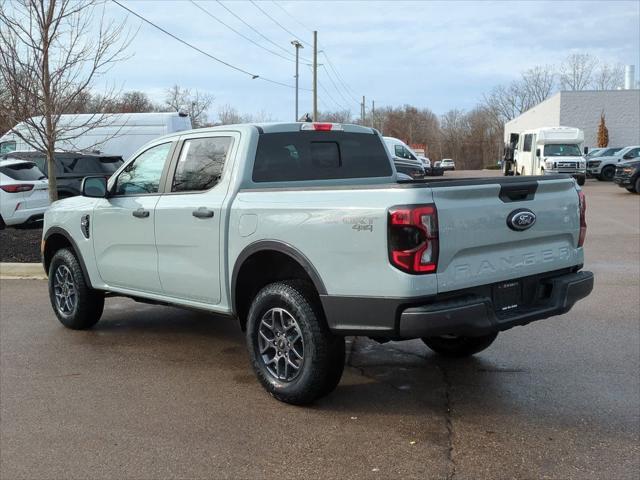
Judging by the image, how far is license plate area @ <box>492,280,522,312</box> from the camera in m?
4.08

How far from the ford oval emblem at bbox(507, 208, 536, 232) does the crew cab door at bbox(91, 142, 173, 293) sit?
2.88m

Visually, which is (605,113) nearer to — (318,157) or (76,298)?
(318,157)

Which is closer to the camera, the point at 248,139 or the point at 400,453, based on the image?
the point at 400,453

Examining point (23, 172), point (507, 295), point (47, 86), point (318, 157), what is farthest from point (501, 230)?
point (23, 172)

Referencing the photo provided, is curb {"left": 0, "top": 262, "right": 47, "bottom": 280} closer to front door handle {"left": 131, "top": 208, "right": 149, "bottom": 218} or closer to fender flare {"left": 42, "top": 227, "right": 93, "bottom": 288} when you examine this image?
fender flare {"left": 42, "top": 227, "right": 93, "bottom": 288}

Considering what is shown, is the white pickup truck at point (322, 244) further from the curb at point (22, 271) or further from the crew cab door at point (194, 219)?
the curb at point (22, 271)

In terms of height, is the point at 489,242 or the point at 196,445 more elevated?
the point at 489,242

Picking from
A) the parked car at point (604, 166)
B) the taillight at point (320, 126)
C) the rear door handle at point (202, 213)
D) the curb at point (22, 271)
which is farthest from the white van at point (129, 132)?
the parked car at point (604, 166)

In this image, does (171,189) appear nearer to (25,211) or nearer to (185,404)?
(185,404)

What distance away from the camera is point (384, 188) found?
3.77 m

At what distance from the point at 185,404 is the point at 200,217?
4.45 ft

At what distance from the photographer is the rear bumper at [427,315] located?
3.73m

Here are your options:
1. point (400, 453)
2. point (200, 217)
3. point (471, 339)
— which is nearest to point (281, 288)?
point (200, 217)

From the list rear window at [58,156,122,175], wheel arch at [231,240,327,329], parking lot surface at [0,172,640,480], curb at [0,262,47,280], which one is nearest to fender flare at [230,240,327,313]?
wheel arch at [231,240,327,329]
